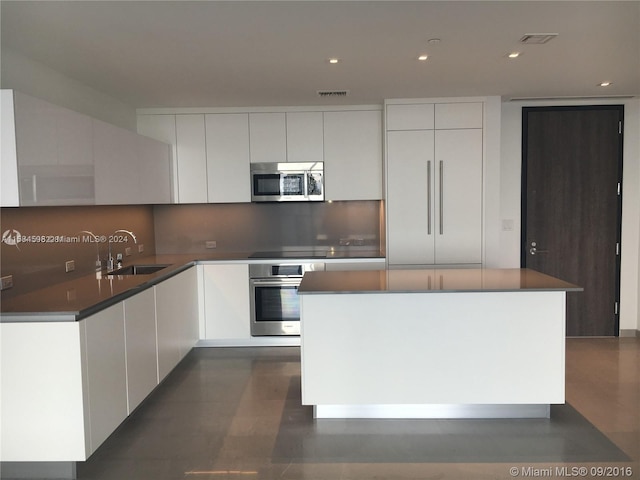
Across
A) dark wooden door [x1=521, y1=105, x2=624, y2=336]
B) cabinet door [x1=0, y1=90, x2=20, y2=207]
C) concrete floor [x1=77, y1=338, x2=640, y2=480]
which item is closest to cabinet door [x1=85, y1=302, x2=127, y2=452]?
concrete floor [x1=77, y1=338, x2=640, y2=480]

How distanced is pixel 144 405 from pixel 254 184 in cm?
Result: 238

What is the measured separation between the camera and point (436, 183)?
4551mm

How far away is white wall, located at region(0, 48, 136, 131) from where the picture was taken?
2.92 m

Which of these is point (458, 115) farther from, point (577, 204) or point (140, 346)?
point (140, 346)

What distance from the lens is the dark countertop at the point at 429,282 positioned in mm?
2824

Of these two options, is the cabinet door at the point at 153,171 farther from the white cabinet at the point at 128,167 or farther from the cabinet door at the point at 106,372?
the cabinet door at the point at 106,372

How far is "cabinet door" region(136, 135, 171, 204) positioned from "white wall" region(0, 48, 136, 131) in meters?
0.38

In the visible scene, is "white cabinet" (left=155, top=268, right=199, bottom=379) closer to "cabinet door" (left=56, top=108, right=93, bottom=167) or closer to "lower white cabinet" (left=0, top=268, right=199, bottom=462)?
"lower white cabinet" (left=0, top=268, right=199, bottom=462)

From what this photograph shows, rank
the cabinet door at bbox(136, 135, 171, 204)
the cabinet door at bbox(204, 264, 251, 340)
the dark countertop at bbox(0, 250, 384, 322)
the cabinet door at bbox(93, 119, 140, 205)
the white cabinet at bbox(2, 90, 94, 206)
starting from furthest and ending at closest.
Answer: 1. the cabinet door at bbox(204, 264, 251, 340)
2. the cabinet door at bbox(136, 135, 171, 204)
3. the cabinet door at bbox(93, 119, 140, 205)
4. the white cabinet at bbox(2, 90, 94, 206)
5. the dark countertop at bbox(0, 250, 384, 322)

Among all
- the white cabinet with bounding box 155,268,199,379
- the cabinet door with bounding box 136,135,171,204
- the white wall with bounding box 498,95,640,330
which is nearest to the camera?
the white cabinet with bounding box 155,268,199,379

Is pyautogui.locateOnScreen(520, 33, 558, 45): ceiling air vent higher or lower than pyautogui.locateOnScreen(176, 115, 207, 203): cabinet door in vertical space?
higher

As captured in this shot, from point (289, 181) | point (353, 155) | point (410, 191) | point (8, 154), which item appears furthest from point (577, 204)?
point (8, 154)

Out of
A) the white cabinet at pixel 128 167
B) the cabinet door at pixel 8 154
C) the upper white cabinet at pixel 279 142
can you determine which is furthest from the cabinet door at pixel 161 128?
the cabinet door at pixel 8 154

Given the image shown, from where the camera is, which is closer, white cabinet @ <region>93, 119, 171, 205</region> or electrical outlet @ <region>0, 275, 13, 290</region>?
electrical outlet @ <region>0, 275, 13, 290</region>
